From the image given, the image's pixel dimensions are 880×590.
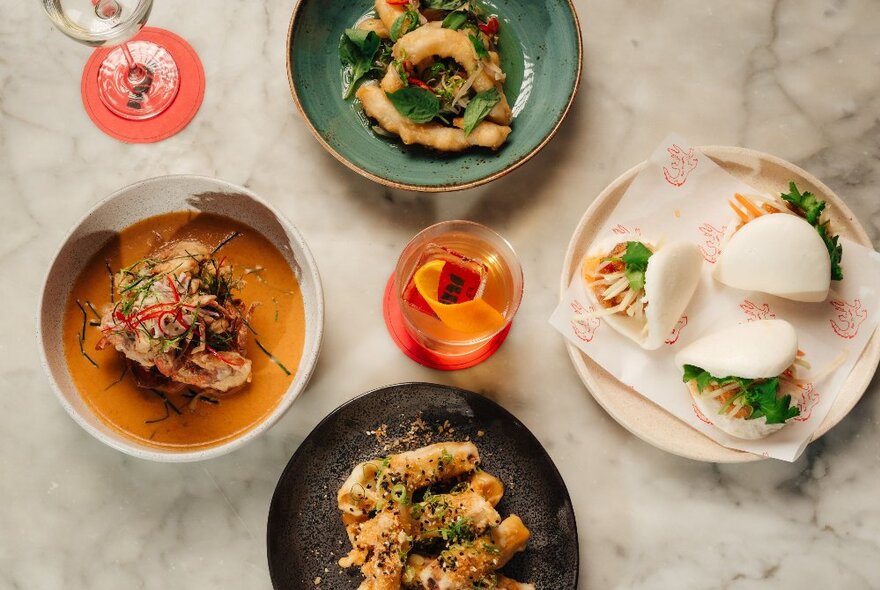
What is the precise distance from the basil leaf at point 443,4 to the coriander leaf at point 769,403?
1.16 m

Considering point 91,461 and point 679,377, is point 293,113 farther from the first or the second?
point 679,377

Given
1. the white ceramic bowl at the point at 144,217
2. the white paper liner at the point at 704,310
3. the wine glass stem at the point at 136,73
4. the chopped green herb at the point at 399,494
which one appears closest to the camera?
the white ceramic bowl at the point at 144,217

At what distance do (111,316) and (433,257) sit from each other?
75 centimetres

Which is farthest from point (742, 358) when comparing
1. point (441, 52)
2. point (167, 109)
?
point (167, 109)

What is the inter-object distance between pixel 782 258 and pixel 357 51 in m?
1.12

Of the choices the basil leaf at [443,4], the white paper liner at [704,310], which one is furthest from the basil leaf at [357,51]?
the white paper liner at [704,310]

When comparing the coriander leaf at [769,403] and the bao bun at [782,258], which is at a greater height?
the bao bun at [782,258]

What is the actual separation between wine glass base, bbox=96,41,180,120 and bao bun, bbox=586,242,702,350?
119 centimetres

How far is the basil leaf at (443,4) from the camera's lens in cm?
193

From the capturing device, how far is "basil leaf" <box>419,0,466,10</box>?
75.9 inches

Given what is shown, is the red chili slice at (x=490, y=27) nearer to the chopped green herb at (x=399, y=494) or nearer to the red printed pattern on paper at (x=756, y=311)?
the red printed pattern on paper at (x=756, y=311)

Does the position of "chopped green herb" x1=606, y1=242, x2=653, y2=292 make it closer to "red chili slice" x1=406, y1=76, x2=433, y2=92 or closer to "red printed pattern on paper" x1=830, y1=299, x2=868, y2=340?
"red printed pattern on paper" x1=830, y1=299, x2=868, y2=340

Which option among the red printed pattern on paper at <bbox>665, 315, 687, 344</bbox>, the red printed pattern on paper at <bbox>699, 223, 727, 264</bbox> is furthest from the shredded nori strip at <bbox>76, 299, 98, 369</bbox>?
the red printed pattern on paper at <bbox>699, 223, 727, 264</bbox>

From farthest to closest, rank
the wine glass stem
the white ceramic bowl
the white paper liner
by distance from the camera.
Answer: the wine glass stem
the white paper liner
the white ceramic bowl
